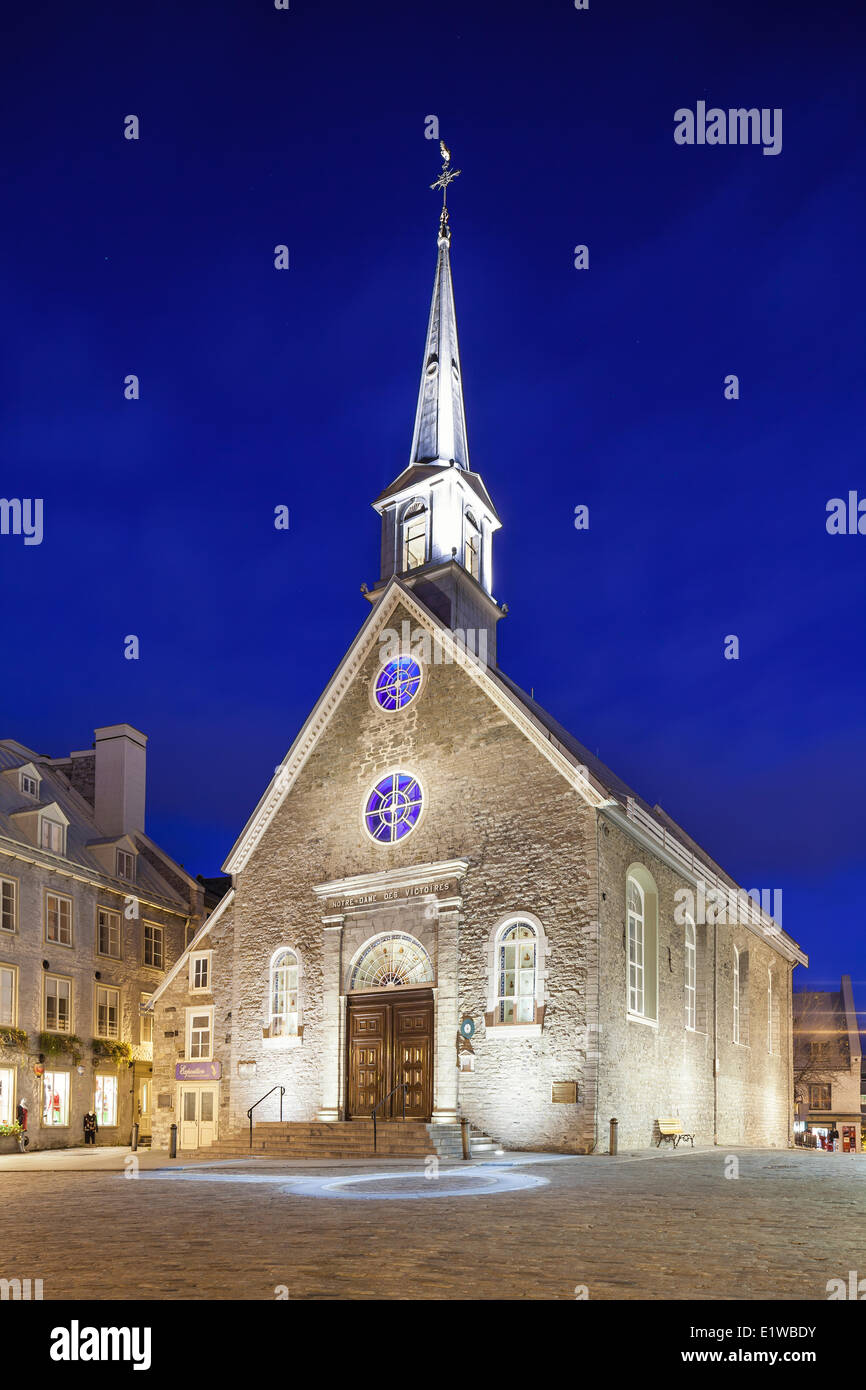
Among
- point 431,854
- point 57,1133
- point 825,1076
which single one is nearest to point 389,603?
point 431,854

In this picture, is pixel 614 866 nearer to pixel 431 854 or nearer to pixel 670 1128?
pixel 431 854

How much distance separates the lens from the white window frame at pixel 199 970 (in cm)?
3050

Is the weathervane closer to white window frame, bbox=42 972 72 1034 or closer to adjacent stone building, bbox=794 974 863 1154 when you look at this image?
white window frame, bbox=42 972 72 1034

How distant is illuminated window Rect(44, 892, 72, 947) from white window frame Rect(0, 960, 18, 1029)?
1818mm

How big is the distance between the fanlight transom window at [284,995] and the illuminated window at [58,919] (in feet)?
29.2

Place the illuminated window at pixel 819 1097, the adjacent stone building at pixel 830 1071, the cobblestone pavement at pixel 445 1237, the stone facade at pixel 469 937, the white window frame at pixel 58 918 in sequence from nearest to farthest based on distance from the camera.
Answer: the cobblestone pavement at pixel 445 1237 < the stone facade at pixel 469 937 < the white window frame at pixel 58 918 < the adjacent stone building at pixel 830 1071 < the illuminated window at pixel 819 1097

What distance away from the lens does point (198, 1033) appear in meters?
30.3

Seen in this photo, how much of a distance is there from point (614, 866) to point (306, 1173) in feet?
30.6

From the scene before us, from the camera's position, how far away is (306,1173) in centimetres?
1823

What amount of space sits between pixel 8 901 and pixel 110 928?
5.42 meters

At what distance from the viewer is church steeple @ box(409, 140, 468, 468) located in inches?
1336

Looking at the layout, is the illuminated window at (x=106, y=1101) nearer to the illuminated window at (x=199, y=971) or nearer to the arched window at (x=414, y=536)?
the illuminated window at (x=199, y=971)

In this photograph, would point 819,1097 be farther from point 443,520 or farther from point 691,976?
point 443,520

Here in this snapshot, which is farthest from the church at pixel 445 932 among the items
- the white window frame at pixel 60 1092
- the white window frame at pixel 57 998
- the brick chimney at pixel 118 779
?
the brick chimney at pixel 118 779
